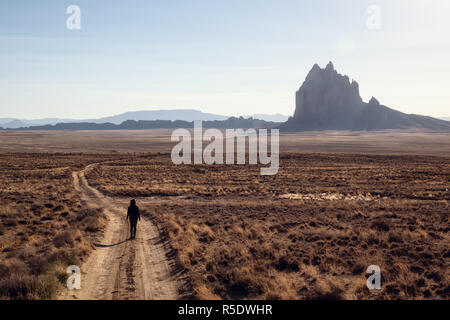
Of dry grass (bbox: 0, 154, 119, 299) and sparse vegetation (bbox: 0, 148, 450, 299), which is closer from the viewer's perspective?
dry grass (bbox: 0, 154, 119, 299)

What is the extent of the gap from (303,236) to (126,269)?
7.40m

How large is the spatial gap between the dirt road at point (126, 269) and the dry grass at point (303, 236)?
1.85 feet

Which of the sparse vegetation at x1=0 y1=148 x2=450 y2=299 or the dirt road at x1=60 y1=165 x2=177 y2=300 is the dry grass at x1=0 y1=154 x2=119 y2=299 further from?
the dirt road at x1=60 y1=165 x2=177 y2=300

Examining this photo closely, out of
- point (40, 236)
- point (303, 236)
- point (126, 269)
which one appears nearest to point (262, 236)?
point (303, 236)

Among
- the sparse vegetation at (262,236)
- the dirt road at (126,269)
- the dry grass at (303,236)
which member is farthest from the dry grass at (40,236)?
the dry grass at (303,236)

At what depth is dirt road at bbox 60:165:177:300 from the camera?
821cm

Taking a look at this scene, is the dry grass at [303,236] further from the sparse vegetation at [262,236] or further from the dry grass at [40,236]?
the dry grass at [40,236]

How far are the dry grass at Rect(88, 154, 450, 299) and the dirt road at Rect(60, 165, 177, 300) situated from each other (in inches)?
22.1

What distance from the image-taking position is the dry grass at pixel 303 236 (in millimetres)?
8891

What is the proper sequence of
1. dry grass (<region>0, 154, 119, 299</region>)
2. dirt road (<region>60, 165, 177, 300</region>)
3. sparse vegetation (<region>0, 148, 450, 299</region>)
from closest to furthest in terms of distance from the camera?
dry grass (<region>0, 154, 119, 299</region>)
dirt road (<region>60, 165, 177, 300</region>)
sparse vegetation (<region>0, 148, 450, 299</region>)

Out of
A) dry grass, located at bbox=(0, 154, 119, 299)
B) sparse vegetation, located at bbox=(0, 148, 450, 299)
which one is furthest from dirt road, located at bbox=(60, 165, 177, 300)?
dry grass, located at bbox=(0, 154, 119, 299)
